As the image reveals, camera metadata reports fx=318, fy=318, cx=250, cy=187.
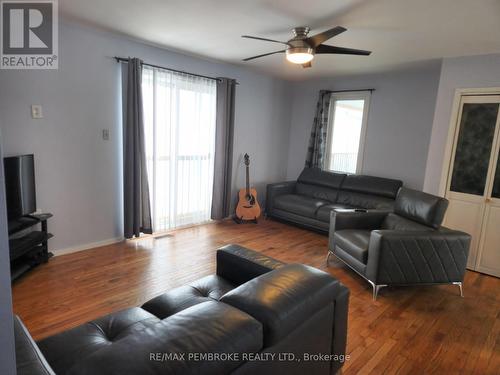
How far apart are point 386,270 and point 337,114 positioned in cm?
328

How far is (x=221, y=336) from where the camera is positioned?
1001 mm

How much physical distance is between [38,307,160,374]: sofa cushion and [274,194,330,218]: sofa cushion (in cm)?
329

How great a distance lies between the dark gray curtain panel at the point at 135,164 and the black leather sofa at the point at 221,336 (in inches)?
85.7

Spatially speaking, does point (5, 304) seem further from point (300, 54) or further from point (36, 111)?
point (36, 111)

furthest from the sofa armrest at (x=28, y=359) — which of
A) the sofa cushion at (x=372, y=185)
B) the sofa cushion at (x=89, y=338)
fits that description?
the sofa cushion at (x=372, y=185)

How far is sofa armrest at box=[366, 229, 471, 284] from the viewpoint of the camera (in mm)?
2756

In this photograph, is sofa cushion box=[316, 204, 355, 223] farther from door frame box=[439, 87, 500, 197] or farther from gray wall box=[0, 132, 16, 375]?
gray wall box=[0, 132, 16, 375]

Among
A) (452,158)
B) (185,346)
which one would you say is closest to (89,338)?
(185,346)

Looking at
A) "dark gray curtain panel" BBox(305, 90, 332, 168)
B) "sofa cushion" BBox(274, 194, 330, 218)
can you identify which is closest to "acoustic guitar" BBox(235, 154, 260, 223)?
"sofa cushion" BBox(274, 194, 330, 218)

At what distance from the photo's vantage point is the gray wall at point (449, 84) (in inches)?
132

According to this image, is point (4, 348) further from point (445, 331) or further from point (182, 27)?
point (182, 27)

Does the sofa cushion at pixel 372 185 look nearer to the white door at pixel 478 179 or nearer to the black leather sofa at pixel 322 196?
the black leather sofa at pixel 322 196

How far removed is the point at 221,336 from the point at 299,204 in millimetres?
3924

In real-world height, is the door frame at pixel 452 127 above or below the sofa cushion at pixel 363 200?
above
